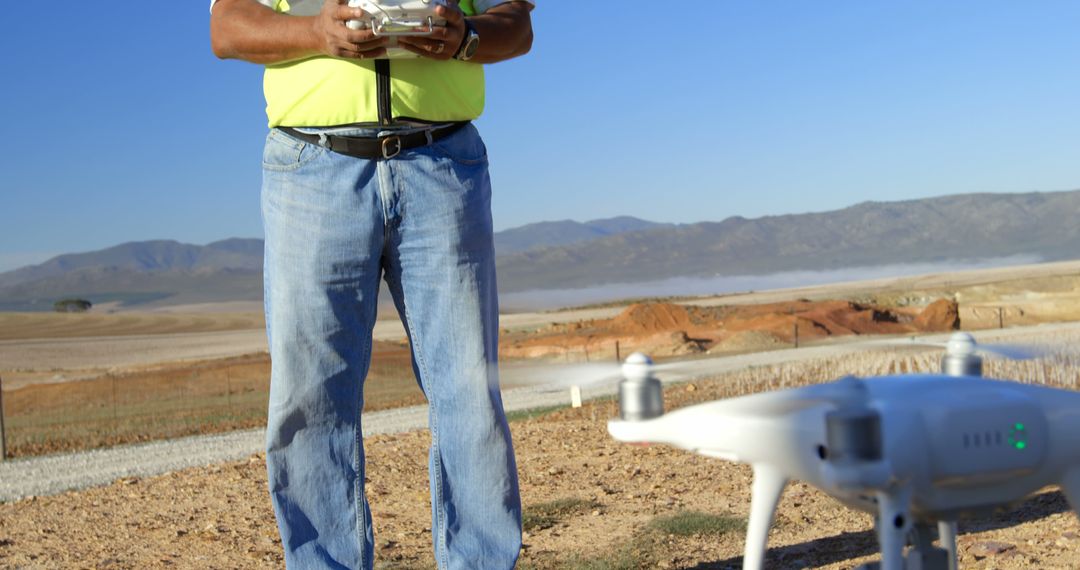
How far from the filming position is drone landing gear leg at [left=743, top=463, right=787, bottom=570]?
1.74m

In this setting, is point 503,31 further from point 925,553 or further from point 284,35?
point 925,553

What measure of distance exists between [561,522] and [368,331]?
7.33ft

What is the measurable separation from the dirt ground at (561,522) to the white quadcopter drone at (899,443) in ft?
6.98

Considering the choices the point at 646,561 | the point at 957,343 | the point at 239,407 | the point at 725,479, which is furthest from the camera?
the point at 239,407

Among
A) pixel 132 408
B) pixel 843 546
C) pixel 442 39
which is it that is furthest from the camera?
pixel 132 408

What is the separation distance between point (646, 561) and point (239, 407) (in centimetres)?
1431

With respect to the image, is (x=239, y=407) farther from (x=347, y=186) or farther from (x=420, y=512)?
(x=347, y=186)

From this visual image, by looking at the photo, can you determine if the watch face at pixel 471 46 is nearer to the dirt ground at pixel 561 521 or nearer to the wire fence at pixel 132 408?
the dirt ground at pixel 561 521

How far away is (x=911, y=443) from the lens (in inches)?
64.8

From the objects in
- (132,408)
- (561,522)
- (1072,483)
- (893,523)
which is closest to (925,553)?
(893,523)

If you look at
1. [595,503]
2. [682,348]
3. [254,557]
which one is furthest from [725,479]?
[682,348]

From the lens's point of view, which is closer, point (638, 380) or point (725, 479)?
point (638, 380)

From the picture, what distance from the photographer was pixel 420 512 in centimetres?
543

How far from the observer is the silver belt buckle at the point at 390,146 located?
2779 mm
